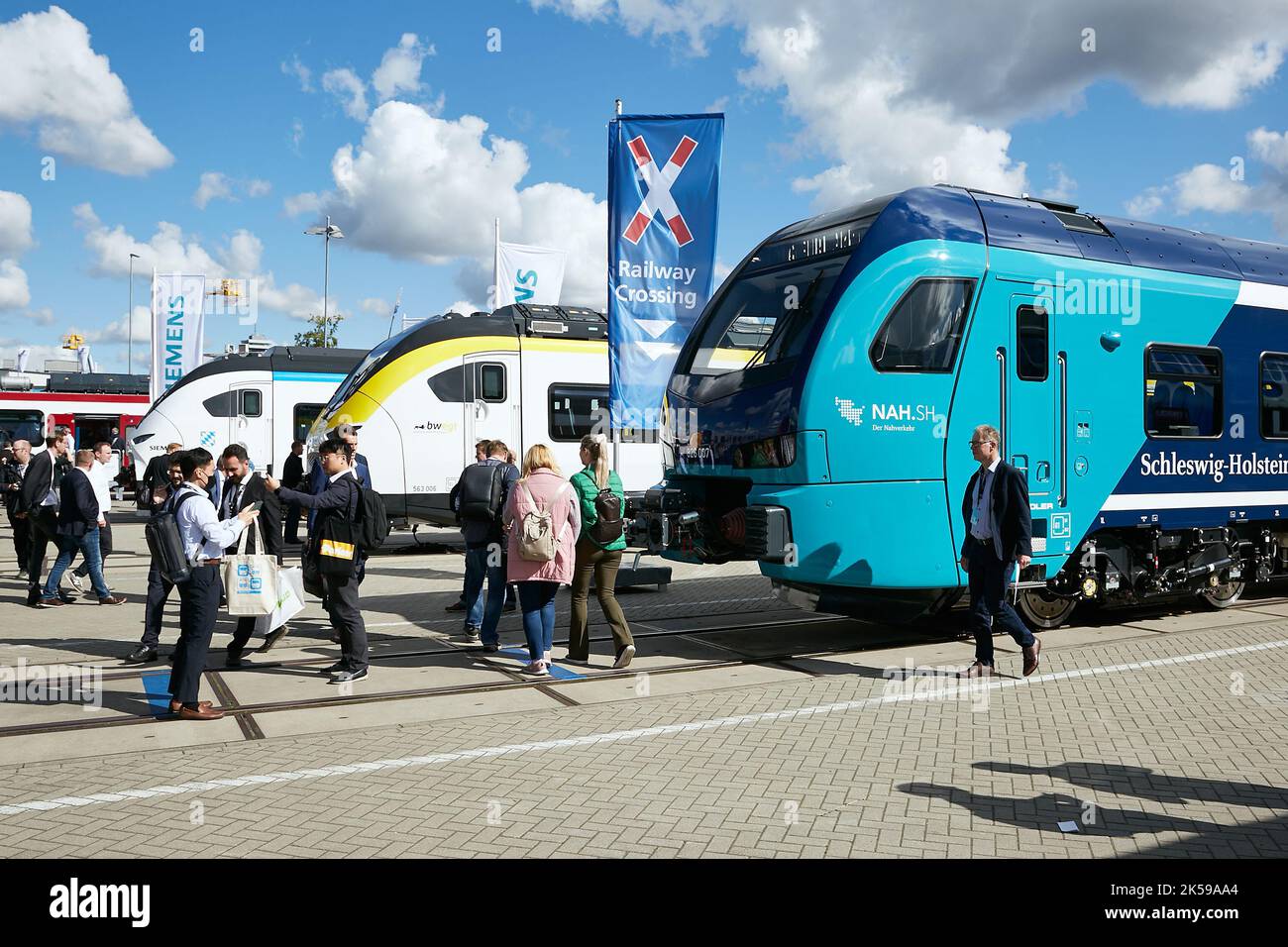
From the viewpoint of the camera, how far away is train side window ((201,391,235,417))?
19359mm

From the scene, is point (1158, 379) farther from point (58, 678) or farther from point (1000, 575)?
point (58, 678)

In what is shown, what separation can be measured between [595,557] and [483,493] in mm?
Answer: 1586

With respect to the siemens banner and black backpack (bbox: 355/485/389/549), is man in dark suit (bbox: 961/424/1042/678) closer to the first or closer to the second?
black backpack (bbox: 355/485/389/549)

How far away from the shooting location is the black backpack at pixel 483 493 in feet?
29.0

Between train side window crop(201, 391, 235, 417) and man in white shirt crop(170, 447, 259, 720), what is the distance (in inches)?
547

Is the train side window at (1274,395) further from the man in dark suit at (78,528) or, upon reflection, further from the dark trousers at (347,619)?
the man in dark suit at (78,528)

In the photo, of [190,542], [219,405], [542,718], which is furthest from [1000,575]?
[219,405]

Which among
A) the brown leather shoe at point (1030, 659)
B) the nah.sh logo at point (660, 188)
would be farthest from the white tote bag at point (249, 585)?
the nah.sh logo at point (660, 188)

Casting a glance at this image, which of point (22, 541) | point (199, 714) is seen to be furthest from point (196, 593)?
point (22, 541)

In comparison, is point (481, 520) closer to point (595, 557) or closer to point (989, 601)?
point (595, 557)

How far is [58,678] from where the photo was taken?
7.31 metres

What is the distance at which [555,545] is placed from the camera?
731 cm

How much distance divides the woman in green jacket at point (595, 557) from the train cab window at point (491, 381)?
8.33 metres
